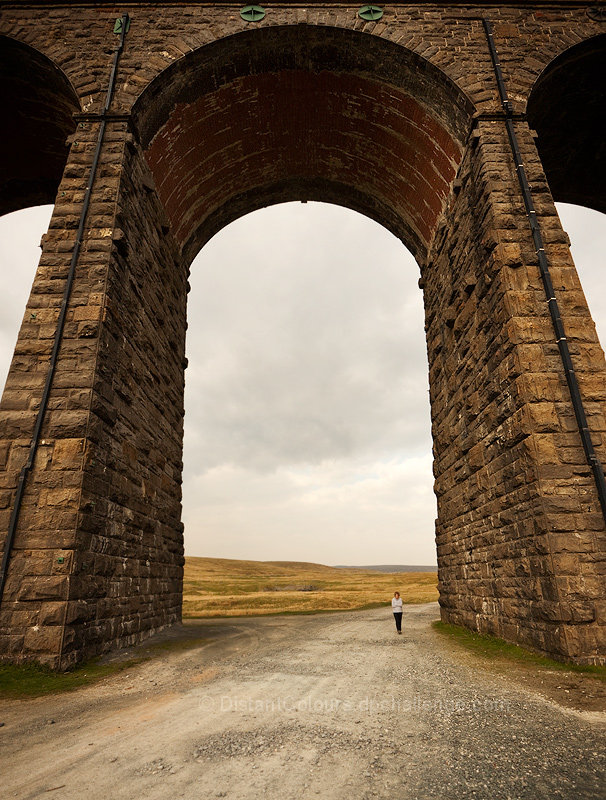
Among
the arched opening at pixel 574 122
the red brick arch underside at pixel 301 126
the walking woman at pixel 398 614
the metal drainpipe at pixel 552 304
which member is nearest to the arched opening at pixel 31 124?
the red brick arch underside at pixel 301 126

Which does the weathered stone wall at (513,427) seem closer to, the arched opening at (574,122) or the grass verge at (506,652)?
the grass verge at (506,652)

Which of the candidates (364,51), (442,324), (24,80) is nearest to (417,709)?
(442,324)

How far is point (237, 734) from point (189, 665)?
343 cm

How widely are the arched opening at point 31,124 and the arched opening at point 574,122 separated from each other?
11.0 metres

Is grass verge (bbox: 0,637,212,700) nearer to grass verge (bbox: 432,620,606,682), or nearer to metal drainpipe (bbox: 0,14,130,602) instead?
metal drainpipe (bbox: 0,14,130,602)

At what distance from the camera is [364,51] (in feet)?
35.0

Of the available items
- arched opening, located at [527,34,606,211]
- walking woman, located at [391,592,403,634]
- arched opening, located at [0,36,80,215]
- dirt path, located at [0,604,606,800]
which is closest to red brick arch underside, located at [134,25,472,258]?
arched opening, located at [0,36,80,215]

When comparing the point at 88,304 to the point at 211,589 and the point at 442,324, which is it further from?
the point at 211,589

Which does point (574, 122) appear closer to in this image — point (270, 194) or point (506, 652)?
point (270, 194)

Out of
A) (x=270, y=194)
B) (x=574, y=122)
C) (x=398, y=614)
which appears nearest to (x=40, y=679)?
(x=398, y=614)

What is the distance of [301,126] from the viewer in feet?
42.0

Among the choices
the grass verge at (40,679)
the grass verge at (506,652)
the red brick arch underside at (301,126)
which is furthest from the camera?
the red brick arch underside at (301,126)

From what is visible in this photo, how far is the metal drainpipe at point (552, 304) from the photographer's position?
6.64 m

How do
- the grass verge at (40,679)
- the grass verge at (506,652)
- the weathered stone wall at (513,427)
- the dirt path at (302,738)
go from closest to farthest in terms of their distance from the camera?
the dirt path at (302,738)
the grass verge at (40,679)
the grass verge at (506,652)
the weathered stone wall at (513,427)
